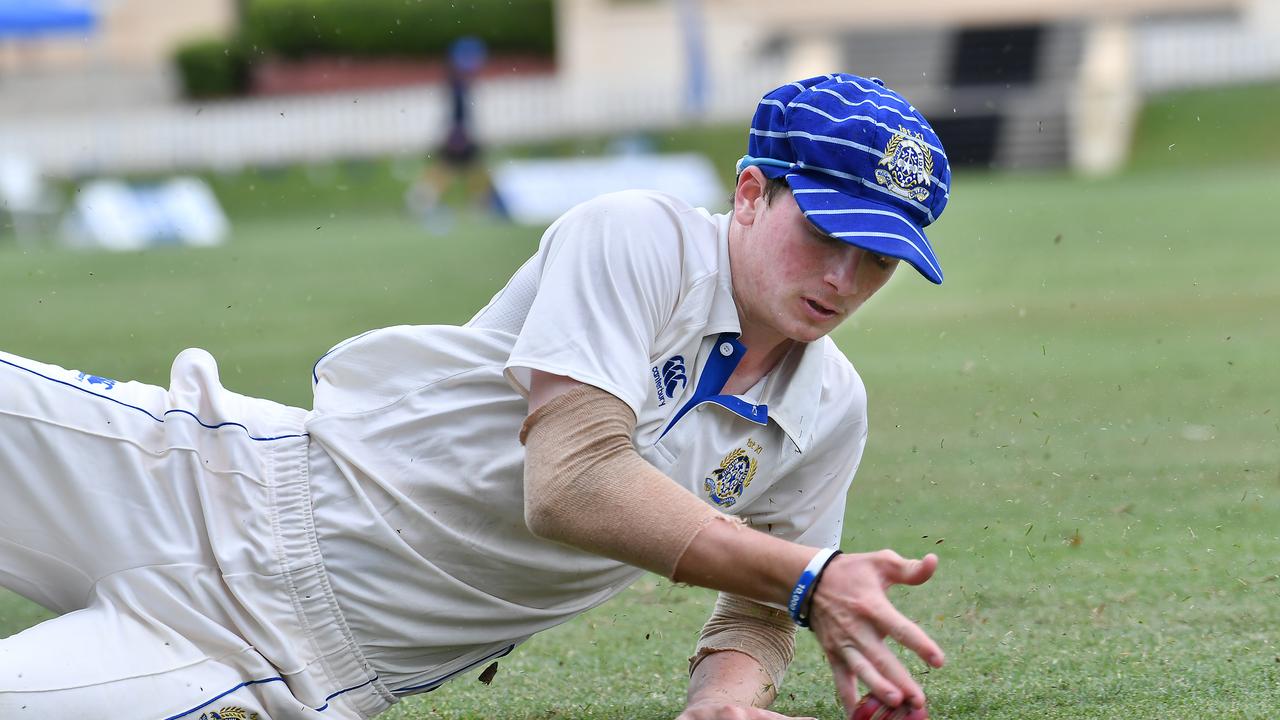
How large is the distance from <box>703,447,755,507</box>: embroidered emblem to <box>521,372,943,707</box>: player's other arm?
0.30m

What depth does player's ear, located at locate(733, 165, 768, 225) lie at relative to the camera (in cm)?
268

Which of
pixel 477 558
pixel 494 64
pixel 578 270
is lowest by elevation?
pixel 494 64

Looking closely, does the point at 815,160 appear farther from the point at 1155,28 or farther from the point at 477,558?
the point at 1155,28

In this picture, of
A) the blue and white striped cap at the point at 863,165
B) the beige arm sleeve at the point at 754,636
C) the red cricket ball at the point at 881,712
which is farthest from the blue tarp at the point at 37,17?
the red cricket ball at the point at 881,712

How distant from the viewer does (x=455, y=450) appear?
2762 mm

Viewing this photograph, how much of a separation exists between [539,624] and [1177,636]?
1.53 m

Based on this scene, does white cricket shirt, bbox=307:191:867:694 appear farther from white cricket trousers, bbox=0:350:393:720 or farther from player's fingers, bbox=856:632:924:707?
player's fingers, bbox=856:632:924:707

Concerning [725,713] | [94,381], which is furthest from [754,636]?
[94,381]

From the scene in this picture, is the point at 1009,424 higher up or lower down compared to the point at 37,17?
higher up

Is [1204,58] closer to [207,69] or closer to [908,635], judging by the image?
[207,69]

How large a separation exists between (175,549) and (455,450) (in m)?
0.48

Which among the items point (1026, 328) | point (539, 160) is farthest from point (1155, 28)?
point (1026, 328)

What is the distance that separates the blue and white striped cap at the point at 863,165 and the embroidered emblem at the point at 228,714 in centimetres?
118

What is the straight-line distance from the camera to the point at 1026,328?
9383 millimetres
